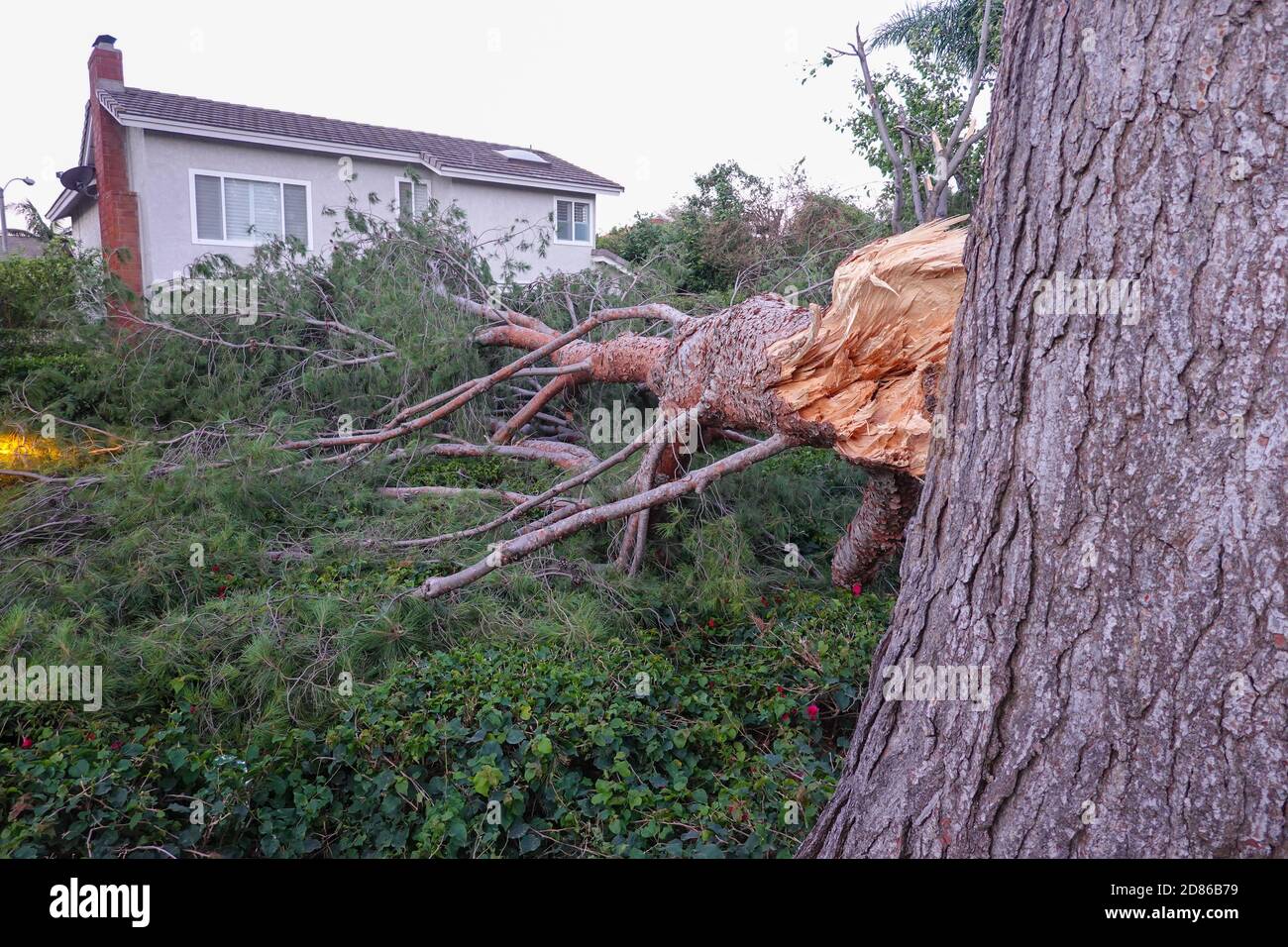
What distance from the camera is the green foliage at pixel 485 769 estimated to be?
2.58 meters

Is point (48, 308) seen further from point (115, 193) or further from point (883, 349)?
point (883, 349)

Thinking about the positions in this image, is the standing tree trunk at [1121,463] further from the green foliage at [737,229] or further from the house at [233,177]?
the house at [233,177]

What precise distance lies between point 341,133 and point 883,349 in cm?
1464

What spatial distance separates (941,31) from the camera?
12.0 metres

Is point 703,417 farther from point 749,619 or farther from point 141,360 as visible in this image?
point 141,360

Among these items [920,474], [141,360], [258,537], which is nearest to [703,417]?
[920,474]

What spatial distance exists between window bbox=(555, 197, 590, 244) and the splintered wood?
49.5 feet

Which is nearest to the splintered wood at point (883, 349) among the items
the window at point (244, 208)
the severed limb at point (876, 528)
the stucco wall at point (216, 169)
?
the severed limb at point (876, 528)

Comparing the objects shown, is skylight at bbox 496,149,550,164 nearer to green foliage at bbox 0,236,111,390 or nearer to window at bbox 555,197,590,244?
window at bbox 555,197,590,244

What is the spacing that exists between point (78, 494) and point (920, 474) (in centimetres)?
470

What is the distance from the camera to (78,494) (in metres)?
4.84

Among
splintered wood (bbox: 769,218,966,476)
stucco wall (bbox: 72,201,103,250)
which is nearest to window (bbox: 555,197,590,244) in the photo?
stucco wall (bbox: 72,201,103,250)

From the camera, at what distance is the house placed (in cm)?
1261

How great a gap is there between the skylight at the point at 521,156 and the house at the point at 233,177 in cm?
77
